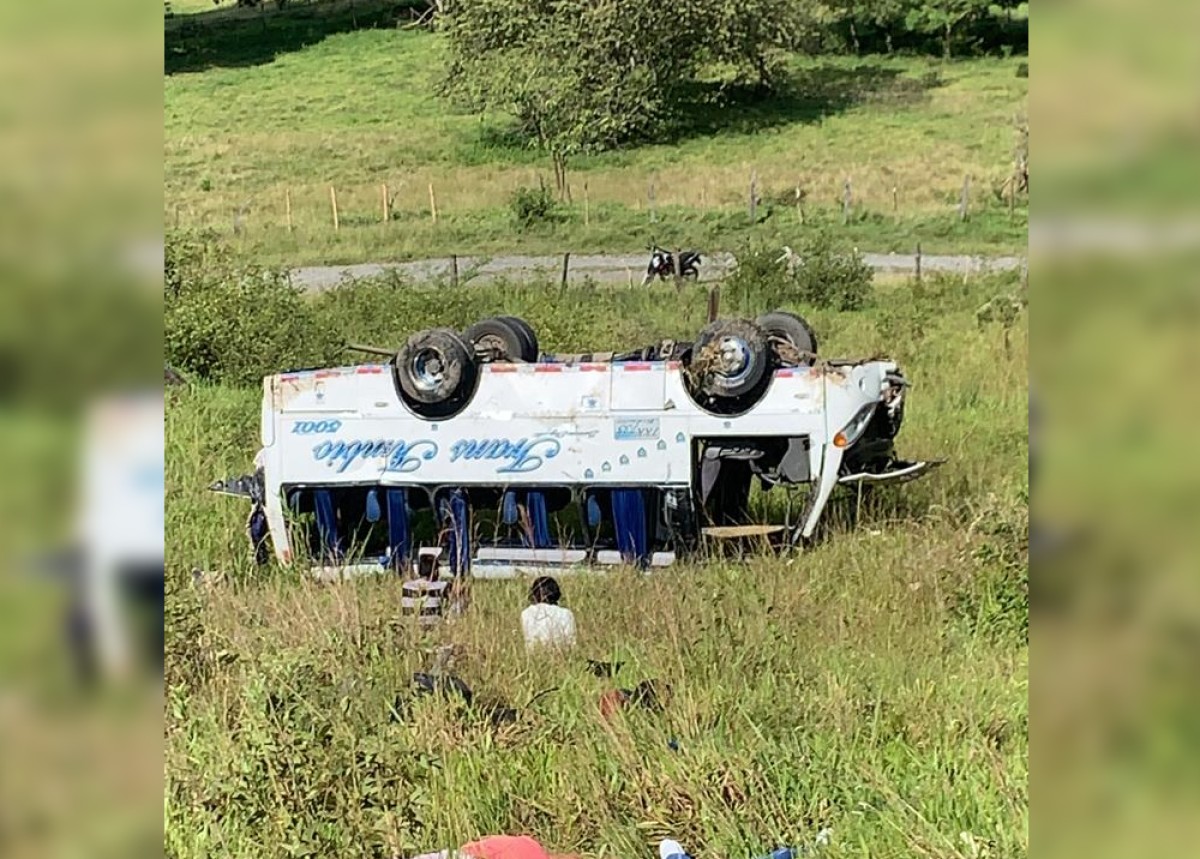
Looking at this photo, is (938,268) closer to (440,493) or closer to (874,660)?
(874,660)

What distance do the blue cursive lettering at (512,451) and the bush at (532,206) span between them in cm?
101

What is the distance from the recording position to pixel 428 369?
3607mm

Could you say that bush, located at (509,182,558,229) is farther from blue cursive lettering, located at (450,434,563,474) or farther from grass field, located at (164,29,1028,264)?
blue cursive lettering, located at (450,434,563,474)

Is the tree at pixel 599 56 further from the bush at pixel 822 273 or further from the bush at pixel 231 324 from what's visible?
the bush at pixel 231 324

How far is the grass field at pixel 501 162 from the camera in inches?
158

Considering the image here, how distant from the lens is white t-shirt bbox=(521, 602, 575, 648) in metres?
3.44

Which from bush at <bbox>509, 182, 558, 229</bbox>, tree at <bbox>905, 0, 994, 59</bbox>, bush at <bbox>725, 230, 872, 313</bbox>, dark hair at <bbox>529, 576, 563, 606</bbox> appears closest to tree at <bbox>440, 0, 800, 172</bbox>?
bush at <bbox>509, 182, 558, 229</bbox>

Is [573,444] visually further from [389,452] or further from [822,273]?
[822,273]

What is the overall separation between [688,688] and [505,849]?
2.22 feet

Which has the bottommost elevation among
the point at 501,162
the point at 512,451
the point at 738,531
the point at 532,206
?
the point at 738,531

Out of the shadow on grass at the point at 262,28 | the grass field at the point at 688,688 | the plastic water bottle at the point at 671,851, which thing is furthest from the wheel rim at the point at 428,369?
the plastic water bottle at the point at 671,851

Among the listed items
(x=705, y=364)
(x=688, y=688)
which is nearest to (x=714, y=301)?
(x=705, y=364)
